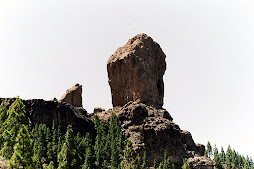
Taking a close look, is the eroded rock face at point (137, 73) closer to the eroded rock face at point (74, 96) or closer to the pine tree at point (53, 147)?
the eroded rock face at point (74, 96)

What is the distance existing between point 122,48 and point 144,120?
40.6 m

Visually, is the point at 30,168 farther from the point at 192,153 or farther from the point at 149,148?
the point at 192,153

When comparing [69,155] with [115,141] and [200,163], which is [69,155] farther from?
[200,163]

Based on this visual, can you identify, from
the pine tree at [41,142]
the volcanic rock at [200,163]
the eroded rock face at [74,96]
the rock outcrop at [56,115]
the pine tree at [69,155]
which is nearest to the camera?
the pine tree at [69,155]

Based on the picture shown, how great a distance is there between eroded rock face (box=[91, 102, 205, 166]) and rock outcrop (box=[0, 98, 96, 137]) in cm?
1185

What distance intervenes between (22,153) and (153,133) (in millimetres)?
68359

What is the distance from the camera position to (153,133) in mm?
105250

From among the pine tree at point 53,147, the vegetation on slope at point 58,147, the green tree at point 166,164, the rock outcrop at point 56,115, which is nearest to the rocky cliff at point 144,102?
the green tree at point 166,164

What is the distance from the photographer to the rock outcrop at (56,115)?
99.8 meters

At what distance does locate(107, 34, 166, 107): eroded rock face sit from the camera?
124 meters

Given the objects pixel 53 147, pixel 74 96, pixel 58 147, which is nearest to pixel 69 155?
pixel 58 147

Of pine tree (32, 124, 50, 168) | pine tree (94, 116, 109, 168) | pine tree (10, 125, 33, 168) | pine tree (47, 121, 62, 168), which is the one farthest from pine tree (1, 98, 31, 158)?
pine tree (94, 116, 109, 168)

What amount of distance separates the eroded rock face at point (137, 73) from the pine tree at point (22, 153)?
7973 centimetres

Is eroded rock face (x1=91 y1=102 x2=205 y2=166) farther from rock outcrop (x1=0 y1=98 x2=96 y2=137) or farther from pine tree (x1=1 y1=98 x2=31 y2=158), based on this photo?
pine tree (x1=1 y1=98 x2=31 y2=158)
